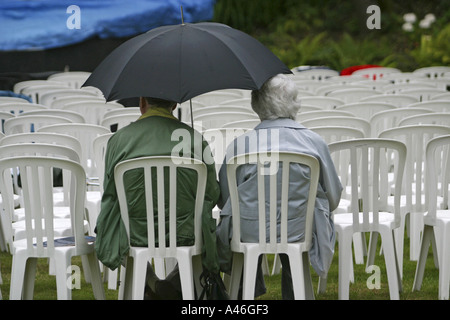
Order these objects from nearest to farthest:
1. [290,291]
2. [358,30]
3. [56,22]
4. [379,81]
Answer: [290,291], [379,81], [56,22], [358,30]

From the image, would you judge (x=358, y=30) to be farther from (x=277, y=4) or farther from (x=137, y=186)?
(x=137, y=186)

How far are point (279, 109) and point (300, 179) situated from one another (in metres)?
0.40

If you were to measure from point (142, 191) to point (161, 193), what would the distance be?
137 millimetres

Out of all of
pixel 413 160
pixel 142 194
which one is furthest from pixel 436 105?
pixel 142 194

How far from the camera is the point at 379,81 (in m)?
11.9

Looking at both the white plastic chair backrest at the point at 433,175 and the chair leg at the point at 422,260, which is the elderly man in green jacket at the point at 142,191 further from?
the chair leg at the point at 422,260

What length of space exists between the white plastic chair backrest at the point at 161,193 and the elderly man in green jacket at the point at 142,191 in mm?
42

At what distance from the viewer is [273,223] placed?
4641 millimetres

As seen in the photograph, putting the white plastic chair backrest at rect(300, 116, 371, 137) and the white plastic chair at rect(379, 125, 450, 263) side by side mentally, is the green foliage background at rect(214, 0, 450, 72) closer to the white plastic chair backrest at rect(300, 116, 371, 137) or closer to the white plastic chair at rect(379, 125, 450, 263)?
the white plastic chair backrest at rect(300, 116, 371, 137)

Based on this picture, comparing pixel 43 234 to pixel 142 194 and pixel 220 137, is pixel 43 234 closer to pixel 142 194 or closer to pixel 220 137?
pixel 142 194

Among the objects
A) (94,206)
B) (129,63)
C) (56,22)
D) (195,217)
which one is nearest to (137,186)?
(195,217)

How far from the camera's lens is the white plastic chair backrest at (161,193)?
4.47m

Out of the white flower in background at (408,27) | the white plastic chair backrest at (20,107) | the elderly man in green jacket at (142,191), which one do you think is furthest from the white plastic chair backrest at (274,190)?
the white flower in background at (408,27)

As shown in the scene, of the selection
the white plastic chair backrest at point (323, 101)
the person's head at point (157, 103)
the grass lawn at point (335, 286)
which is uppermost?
the person's head at point (157, 103)
